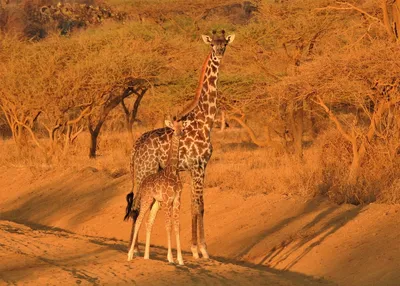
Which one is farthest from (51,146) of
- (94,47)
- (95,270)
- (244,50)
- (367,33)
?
(95,270)

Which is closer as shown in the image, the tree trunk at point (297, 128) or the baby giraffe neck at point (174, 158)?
the baby giraffe neck at point (174, 158)

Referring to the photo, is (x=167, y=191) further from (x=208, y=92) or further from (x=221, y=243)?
(x=221, y=243)

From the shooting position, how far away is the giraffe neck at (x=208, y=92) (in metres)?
11.6

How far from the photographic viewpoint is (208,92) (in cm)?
1186

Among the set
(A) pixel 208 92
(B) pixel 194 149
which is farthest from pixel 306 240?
(A) pixel 208 92

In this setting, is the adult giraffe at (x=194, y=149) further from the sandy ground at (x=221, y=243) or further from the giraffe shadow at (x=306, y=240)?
the giraffe shadow at (x=306, y=240)

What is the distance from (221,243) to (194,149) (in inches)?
103

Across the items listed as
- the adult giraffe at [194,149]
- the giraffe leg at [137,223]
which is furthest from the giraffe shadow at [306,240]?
the giraffe leg at [137,223]

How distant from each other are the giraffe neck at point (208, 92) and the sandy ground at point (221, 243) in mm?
1879

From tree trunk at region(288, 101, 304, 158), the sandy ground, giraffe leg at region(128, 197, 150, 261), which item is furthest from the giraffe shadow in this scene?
tree trunk at region(288, 101, 304, 158)

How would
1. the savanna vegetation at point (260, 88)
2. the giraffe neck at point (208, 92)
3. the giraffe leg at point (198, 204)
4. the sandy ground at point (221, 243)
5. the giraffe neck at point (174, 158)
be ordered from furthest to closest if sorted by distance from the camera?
the savanna vegetation at point (260, 88), the giraffe neck at point (208, 92), the giraffe leg at point (198, 204), the giraffe neck at point (174, 158), the sandy ground at point (221, 243)

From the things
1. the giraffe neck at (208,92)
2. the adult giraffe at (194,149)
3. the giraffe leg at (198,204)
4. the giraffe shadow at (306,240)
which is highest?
the giraffe neck at (208,92)

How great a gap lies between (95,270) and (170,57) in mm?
17846

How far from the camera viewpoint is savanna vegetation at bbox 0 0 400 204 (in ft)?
50.2
